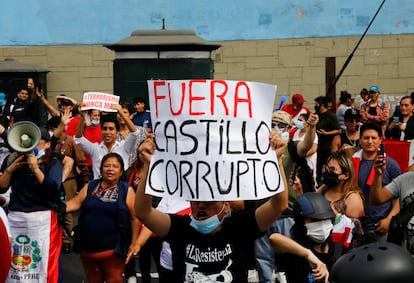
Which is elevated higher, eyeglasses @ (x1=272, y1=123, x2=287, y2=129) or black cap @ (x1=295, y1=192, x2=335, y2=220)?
eyeglasses @ (x1=272, y1=123, x2=287, y2=129)

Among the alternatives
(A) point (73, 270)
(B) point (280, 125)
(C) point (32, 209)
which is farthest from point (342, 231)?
(A) point (73, 270)

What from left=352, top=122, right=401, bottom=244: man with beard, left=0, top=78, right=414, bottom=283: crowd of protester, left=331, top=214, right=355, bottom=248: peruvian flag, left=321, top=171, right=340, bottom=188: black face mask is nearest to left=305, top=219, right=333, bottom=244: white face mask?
left=0, top=78, right=414, bottom=283: crowd of protester

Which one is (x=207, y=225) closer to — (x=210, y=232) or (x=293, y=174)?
(x=210, y=232)

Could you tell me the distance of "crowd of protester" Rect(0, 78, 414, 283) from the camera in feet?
15.9

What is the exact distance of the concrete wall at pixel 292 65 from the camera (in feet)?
65.0

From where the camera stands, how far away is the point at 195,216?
486 cm

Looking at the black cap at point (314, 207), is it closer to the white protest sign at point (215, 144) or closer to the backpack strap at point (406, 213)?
the backpack strap at point (406, 213)

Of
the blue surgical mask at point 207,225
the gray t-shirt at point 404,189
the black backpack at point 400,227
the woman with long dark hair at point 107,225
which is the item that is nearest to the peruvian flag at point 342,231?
the black backpack at point 400,227

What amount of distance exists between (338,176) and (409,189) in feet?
2.01

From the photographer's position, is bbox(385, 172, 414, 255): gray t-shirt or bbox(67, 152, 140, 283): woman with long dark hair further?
bbox(67, 152, 140, 283): woman with long dark hair

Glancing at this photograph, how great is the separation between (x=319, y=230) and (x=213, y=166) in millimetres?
1069

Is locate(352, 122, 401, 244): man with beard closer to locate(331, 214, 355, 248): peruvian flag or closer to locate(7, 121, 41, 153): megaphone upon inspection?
locate(331, 214, 355, 248): peruvian flag

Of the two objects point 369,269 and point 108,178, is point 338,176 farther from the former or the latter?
point 369,269

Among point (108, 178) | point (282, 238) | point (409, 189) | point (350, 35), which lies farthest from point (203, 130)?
point (350, 35)
